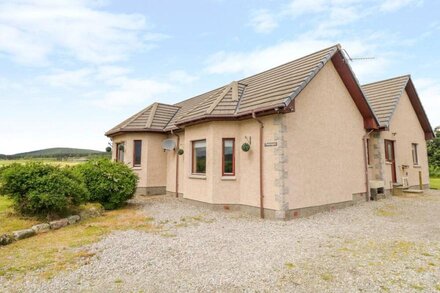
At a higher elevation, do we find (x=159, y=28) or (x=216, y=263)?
(x=159, y=28)

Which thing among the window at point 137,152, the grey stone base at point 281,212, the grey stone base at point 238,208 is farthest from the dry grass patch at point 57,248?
the window at point 137,152

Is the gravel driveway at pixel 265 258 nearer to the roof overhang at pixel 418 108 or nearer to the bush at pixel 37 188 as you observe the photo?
the bush at pixel 37 188

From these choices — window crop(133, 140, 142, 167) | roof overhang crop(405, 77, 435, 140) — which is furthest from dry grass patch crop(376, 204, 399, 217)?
window crop(133, 140, 142, 167)

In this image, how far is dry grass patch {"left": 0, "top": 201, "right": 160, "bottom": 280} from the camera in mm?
4770

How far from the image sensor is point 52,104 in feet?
63.9

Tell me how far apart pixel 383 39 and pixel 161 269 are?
56.1ft

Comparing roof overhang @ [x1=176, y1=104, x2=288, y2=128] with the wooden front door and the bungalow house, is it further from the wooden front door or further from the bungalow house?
the wooden front door

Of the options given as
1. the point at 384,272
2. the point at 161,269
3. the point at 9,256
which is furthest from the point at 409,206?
the point at 9,256

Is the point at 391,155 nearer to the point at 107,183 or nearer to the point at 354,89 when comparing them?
the point at 354,89

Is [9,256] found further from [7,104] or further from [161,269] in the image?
[7,104]

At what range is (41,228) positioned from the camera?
24.2ft

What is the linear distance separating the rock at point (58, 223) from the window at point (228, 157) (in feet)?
20.0

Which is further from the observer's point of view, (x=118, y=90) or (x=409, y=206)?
(x=118, y=90)

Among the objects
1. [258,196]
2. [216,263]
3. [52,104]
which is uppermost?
[52,104]
